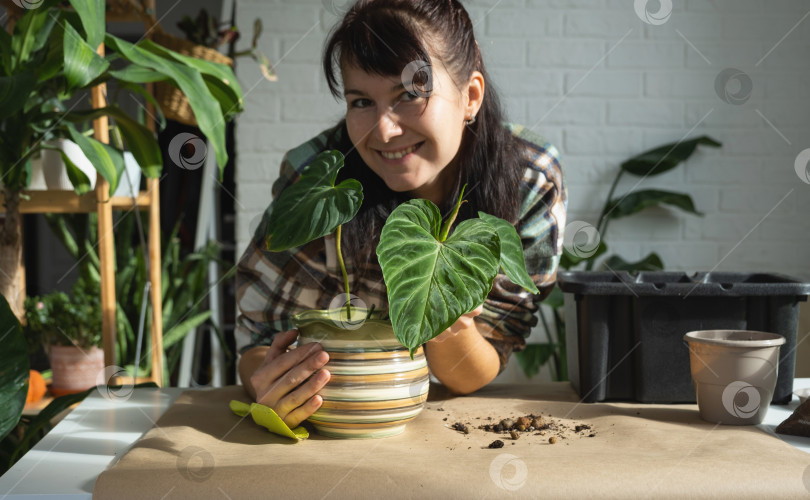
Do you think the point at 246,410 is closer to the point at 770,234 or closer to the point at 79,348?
the point at 79,348

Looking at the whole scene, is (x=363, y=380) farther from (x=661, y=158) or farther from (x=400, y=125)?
(x=661, y=158)

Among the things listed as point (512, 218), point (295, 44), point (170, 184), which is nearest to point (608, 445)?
point (512, 218)

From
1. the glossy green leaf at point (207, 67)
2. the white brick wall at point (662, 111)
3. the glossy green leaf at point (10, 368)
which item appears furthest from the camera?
the white brick wall at point (662, 111)

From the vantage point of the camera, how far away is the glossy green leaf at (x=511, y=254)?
0.70 m

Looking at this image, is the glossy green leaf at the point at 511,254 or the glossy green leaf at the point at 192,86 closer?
the glossy green leaf at the point at 511,254

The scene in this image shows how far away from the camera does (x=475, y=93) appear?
1089mm

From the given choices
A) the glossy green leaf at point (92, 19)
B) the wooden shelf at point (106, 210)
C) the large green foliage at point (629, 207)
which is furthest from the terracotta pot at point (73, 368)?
the large green foliage at point (629, 207)

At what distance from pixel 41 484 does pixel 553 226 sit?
0.76 m

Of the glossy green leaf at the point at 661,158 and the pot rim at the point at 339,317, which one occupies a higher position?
the glossy green leaf at the point at 661,158

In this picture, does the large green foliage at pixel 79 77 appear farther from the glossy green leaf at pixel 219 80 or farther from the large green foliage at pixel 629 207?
the large green foliage at pixel 629 207

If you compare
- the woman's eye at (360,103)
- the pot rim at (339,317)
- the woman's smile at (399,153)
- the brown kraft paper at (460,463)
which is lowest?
the brown kraft paper at (460,463)

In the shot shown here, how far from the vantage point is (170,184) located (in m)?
2.46

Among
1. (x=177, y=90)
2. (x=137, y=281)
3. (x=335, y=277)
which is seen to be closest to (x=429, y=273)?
(x=335, y=277)

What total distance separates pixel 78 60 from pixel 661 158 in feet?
5.42
